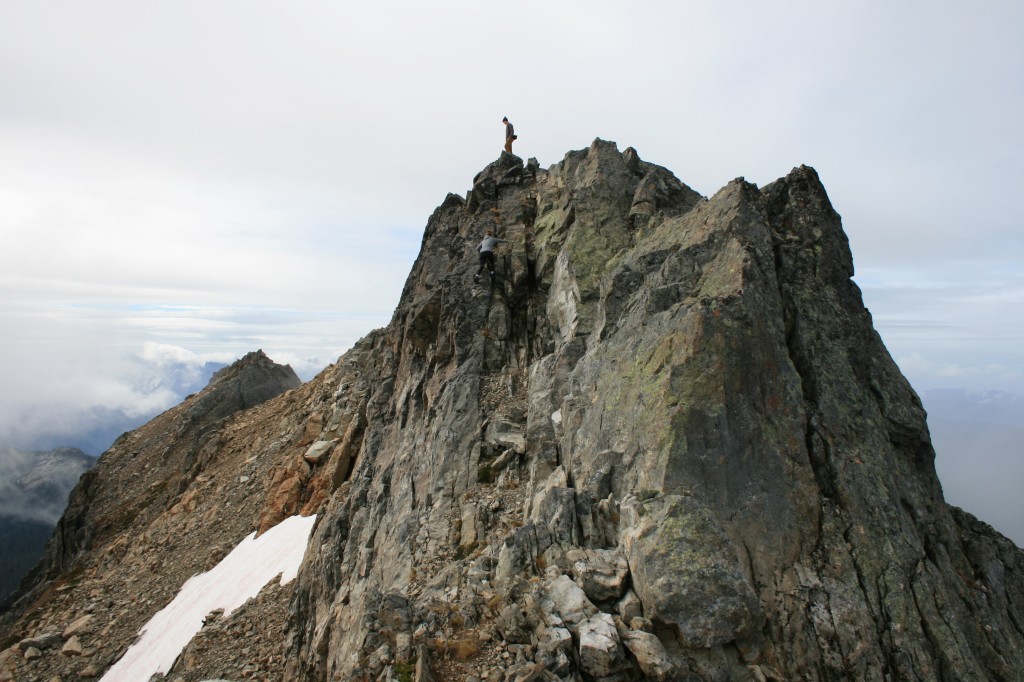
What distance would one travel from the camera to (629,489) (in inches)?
551

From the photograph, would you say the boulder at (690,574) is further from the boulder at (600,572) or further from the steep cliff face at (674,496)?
the boulder at (600,572)

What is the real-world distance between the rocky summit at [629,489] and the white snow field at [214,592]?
1.41 metres

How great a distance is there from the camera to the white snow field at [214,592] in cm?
2445

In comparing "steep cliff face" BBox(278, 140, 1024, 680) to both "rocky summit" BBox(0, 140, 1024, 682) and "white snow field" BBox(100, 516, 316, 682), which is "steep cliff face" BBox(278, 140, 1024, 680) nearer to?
"rocky summit" BBox(0, 140, 1024, 682)

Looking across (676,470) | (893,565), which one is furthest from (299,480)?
→ (893,565)

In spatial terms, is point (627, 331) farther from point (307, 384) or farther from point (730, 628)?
point (307, 384)

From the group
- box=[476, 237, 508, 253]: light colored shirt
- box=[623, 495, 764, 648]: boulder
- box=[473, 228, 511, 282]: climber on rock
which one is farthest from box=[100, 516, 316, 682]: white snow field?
box=[623, 495, 764, 648]: boulder

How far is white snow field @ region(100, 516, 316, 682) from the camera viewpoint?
80.2ft

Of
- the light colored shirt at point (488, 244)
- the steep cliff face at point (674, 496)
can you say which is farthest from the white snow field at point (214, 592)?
the light colored shirt at point (488, 244)

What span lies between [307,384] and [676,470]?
39839 mm

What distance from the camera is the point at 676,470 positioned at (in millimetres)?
13289

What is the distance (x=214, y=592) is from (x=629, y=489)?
77.6 feet

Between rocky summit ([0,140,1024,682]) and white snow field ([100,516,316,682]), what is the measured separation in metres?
1.41

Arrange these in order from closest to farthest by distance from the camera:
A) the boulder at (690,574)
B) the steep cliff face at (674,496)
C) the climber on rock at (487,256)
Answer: the boulder at (690,574) < the steep cliff face at (674,496) < the climber on rock at (487,256)
